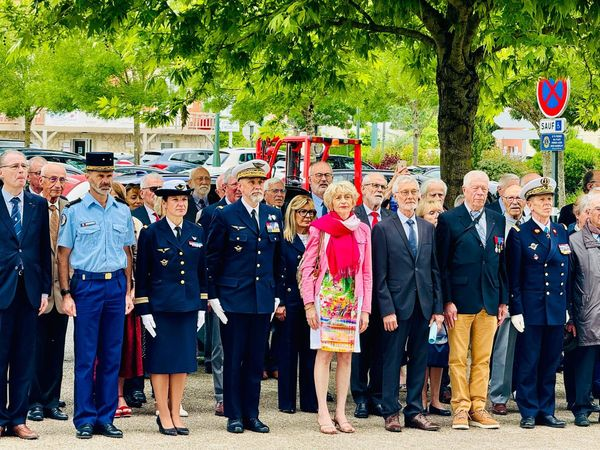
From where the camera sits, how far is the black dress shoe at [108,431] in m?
8.77

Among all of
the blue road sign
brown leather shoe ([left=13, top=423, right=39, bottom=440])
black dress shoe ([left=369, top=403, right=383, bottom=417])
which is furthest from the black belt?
the blue road sign

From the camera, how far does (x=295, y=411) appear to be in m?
10.2

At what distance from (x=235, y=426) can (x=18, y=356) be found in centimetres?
179

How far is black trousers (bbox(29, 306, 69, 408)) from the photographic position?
31.3 ft

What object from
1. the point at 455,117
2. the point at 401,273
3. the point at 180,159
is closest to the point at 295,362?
the point at 401,273

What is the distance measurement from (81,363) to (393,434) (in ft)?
8.40

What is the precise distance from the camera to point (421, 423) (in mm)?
9562

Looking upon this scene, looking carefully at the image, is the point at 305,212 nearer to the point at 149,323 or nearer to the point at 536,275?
the point at 149,323

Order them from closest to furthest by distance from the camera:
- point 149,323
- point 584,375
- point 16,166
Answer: point 16,166, point 149,323, point 584,375

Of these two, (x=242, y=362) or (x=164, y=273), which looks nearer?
(x=164, y=273)

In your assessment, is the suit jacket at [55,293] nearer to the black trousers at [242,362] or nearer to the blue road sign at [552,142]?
the black trousers at [242,362]

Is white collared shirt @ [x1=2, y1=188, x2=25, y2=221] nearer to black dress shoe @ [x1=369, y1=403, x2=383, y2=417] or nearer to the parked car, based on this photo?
black dress shoe @ [x1=369, y1=403, x2=383, y2=417]

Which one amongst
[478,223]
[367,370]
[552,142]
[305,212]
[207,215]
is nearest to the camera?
[478,223]

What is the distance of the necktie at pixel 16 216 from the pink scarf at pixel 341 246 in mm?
2356
